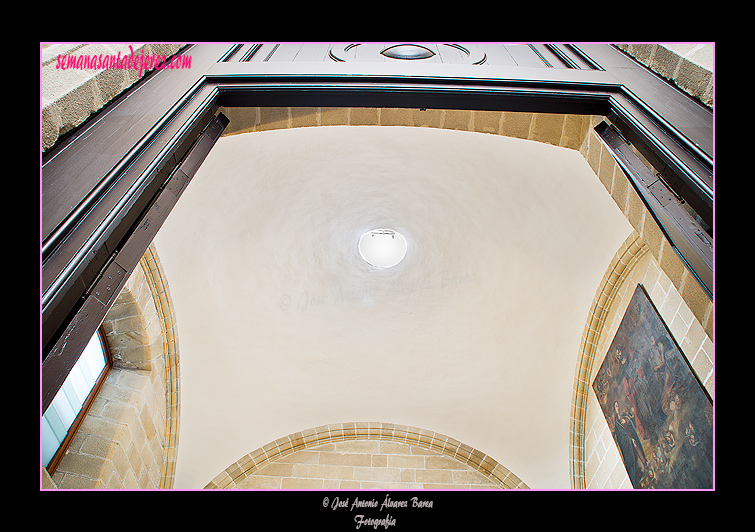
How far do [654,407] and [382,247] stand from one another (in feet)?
8.67

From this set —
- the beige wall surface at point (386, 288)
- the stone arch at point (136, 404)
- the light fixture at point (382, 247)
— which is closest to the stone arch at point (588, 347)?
the beige wall surface at point (386, 288)

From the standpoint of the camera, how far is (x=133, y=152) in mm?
1757

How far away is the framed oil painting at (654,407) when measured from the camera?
276 cm

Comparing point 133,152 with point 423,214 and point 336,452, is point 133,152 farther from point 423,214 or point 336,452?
point 336,452

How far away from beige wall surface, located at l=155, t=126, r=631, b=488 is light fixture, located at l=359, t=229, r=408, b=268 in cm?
10

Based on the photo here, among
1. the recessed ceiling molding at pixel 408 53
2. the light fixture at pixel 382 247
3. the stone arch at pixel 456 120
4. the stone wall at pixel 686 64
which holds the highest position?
the light fixture at pixel 382 247

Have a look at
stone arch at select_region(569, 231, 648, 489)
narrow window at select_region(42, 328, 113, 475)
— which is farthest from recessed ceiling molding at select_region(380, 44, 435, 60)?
narrow window at select_region(42, 328, 113, 475)

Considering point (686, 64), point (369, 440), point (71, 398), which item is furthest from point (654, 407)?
point (71, 398)

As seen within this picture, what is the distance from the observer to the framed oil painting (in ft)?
9.05

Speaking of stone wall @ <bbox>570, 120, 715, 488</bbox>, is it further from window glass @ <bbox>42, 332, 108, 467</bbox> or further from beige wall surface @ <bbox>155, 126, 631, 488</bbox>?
window glass @ <bbox>42, 332, 108, 467</bbox>

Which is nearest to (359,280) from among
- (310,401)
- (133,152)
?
(310,401)

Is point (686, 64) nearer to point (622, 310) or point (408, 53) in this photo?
point (408, 53)

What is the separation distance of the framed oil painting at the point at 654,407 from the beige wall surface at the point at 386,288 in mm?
876

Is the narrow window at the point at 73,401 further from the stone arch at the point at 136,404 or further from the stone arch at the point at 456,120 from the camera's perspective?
the stone arch at the point at 456,120
